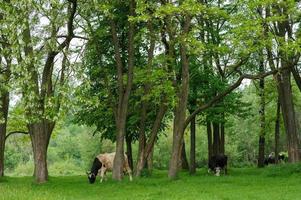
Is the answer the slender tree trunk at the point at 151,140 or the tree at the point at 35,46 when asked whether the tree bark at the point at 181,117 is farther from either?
the tree at the point at 35,46

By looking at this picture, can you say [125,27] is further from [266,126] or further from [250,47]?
[266,126]

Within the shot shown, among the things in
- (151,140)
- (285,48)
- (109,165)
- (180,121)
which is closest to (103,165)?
(109,165)

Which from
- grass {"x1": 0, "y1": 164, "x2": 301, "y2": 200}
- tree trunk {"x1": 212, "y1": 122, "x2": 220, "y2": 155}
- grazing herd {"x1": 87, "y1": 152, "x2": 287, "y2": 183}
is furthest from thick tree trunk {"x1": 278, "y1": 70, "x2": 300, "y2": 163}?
tree trunk {"x1": 212, "y1": 122, "x2": 220, "y2": 155}

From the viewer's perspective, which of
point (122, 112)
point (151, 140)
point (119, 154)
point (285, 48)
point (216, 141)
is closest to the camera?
point (285, 48)

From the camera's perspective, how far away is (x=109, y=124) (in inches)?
1522

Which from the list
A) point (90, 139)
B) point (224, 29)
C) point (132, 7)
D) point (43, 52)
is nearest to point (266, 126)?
point (224, 29)

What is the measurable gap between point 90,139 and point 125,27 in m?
37.2

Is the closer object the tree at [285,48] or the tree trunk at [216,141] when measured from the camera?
the tree at [285,48]

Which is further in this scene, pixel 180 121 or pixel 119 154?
pixel 119 154

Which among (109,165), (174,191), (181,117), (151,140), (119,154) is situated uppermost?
(181,117)

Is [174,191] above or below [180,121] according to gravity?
below

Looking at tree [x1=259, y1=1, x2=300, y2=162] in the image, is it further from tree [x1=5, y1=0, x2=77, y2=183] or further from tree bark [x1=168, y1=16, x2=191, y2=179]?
tree [x1=5, y1=0, x2=77, y2=183]

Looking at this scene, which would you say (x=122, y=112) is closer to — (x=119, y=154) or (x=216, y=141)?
(x=119, y=154)

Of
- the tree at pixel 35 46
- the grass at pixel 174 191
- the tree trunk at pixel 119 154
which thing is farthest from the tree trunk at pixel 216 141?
the tree at pixel 35 46
